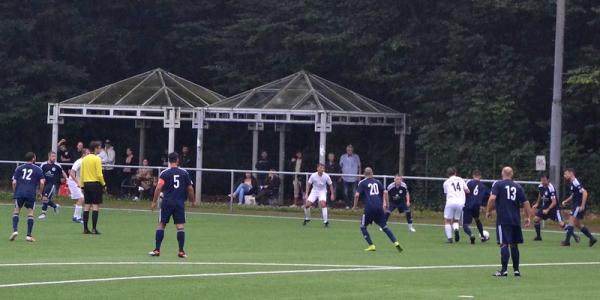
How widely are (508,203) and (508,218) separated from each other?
28cm

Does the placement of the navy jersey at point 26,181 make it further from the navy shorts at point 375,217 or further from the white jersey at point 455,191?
the white jersey at point 455,191

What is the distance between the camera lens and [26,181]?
27.1 m

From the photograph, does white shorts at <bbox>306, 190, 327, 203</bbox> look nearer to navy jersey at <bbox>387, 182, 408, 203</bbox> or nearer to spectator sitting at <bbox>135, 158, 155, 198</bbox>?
navy jersey at <bbox>387, 182, 408, 203</bbox>

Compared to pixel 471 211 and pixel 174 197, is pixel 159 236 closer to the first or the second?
pixel 174 197

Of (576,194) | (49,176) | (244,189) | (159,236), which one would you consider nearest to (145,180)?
(244,189)

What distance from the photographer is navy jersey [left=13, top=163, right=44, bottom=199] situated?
88.9 ft

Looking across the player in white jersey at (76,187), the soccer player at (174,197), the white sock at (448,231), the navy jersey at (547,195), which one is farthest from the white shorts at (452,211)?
the player in white jersey at (76,187)

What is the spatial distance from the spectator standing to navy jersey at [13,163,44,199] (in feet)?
50.4

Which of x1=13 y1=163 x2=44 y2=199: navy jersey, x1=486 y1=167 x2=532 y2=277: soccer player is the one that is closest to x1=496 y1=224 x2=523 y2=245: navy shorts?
x1=486 y1=167 x2=532 y2=277: soccer player

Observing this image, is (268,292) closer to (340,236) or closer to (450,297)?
(450,297)

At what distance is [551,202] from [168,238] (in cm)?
967

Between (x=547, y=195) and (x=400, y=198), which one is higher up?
(x=547, y=195)

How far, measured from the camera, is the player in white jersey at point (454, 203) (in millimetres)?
30344

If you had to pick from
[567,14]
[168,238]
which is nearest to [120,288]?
[168,238]
